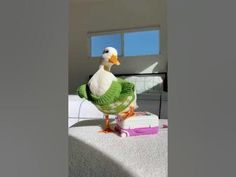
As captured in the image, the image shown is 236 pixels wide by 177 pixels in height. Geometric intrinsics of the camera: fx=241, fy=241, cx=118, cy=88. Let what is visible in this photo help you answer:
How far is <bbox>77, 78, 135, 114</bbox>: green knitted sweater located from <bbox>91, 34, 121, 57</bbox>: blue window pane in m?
3.12

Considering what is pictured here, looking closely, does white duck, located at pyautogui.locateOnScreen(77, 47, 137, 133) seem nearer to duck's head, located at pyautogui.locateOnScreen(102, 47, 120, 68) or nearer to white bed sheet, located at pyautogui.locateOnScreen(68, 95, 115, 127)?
duck's head, located at pyautogui.locateOnScreen(102, 47, 120, 68)

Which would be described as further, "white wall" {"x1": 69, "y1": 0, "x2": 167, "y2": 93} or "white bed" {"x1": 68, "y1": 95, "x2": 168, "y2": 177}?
"white wall" {"x1": 69, "y1": 0, "x2": 167, "y2": 93}

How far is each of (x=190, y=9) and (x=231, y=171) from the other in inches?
11.3

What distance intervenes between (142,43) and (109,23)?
0.69 m

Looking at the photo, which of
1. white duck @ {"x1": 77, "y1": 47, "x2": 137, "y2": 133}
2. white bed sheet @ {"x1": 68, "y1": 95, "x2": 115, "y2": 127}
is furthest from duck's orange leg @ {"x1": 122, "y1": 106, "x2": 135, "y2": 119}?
white bed sheet @ {"x1": 68, "y1": 95, "x2": 115, "y2": 127}

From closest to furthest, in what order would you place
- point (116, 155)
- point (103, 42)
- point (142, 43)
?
point (116, 155) → point (142, 43) → point (103, 42)

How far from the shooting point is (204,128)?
0.42 m

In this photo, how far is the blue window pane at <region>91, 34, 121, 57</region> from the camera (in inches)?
167

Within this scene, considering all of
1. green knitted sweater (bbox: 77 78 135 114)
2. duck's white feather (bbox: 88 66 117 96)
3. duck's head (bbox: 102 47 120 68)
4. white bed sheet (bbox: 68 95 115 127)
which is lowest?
white bed sheet (bbox: 68 95 115 127)

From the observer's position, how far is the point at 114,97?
111 centimetres

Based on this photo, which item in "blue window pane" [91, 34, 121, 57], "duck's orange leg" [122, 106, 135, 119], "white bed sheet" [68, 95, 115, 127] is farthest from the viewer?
"blue window pane" [91, 34, 121, 57]

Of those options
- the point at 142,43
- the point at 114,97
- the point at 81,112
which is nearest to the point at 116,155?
the point at 114,97

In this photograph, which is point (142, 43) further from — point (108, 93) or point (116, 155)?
point (116, 155)

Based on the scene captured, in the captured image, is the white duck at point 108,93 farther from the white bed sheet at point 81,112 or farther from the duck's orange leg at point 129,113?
the white bed sheet at point 81,112
